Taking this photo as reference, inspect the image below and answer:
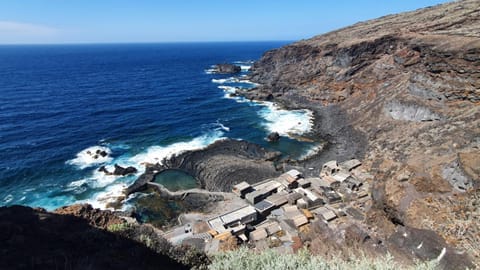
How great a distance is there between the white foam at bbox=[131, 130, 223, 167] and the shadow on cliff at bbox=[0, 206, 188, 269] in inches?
1052

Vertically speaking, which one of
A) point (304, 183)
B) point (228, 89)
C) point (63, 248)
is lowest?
point (304, 183)

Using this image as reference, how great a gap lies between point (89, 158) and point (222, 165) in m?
23.3

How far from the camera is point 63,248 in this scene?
14.9 meters

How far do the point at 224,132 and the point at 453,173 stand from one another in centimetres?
4144

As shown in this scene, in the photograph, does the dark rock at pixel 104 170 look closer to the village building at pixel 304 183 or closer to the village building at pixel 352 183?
the village building at pixel 304 183

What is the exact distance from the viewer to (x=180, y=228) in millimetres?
29438

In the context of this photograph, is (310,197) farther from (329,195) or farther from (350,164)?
(350,164)

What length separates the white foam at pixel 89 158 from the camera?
44.7 m

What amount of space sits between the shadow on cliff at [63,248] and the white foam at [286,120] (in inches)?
1703

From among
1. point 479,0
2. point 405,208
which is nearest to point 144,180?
point 405,208

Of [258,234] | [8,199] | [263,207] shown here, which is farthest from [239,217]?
[8,199]

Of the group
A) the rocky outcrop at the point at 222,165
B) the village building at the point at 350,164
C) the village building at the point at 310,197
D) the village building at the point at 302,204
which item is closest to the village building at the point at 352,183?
the village building at the point at 310,197

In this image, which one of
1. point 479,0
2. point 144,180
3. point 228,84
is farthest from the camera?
point 228,84

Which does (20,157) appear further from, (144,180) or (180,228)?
(180,228)
